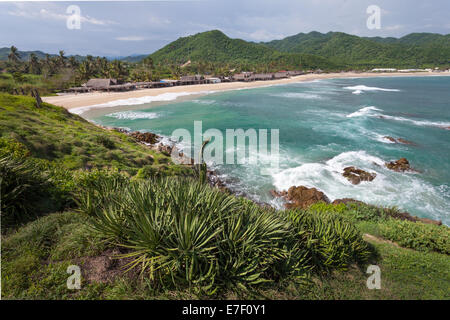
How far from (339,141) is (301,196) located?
15143mm

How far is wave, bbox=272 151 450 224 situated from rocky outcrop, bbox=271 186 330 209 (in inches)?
35.8

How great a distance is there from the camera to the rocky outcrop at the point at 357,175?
16766mm

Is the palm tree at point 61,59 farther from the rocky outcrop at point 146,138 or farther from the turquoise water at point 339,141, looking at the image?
the rocky outcrop at point 146,138

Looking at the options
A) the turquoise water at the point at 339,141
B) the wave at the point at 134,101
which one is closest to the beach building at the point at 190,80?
the wave at the point at 134,101

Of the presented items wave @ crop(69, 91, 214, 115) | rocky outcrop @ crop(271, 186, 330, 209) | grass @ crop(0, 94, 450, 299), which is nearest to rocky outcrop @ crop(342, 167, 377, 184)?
rocky outcrop @ crop(271, 186, 330, 209)

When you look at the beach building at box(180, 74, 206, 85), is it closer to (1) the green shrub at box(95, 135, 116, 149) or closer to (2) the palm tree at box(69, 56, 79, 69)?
(2) the palm tree at box(69, 56, 79, 69)

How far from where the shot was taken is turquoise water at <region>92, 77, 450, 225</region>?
50.8ft

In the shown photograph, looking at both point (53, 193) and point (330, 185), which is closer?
point (53, 193)

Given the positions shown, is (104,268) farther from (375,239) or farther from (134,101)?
(134,101)

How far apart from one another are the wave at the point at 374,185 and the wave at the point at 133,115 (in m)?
28.7

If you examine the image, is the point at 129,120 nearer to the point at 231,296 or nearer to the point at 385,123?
the point at 231,296

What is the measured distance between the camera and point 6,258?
405 cm

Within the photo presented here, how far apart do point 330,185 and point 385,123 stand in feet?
80.5
